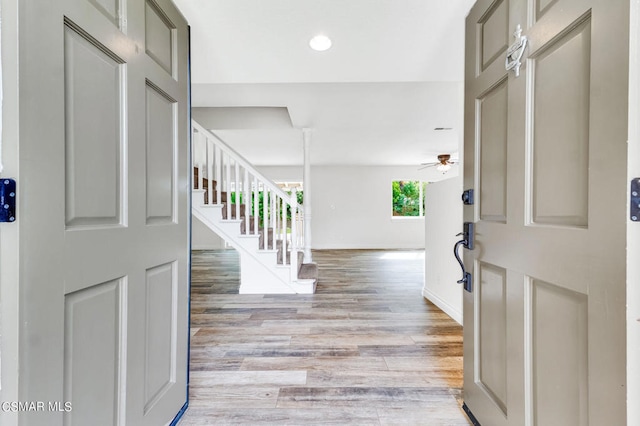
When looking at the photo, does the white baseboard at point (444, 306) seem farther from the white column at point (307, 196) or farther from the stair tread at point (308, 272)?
the white column at point (307, 196)

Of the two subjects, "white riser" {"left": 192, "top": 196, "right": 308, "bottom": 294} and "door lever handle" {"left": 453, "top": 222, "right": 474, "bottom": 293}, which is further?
"white riser" {"left": 192, "top": 196, "right": 308, "bottom": 294}

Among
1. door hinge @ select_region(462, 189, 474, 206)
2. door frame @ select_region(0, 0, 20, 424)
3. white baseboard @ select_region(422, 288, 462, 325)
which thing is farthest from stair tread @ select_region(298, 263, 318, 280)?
door frame @ select_region(0, 0, 20, 424)

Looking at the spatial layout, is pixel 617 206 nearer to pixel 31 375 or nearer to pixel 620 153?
pixel 620 153

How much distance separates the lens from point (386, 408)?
145 centimetres

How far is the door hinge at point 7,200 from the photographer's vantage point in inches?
23.0

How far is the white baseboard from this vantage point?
101 inches

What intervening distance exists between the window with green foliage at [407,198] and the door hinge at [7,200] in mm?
7764

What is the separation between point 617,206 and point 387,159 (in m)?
6.43

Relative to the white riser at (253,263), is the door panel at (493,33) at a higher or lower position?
higher

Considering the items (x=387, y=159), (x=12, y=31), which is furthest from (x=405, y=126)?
(x=12, y=31)

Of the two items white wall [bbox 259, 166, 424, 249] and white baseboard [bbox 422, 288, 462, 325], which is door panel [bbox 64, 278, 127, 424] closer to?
white baseboard [bbox 422, 288, 462, 325]

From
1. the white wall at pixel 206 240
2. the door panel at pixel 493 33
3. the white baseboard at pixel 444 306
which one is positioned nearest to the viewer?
the door panel at pixel 493 33

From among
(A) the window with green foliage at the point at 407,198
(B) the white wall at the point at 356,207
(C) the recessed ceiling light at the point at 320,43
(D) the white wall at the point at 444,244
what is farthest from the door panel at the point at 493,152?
(A) the window with green foliage at the point at 407,198

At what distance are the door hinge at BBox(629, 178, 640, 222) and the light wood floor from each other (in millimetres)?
1254
